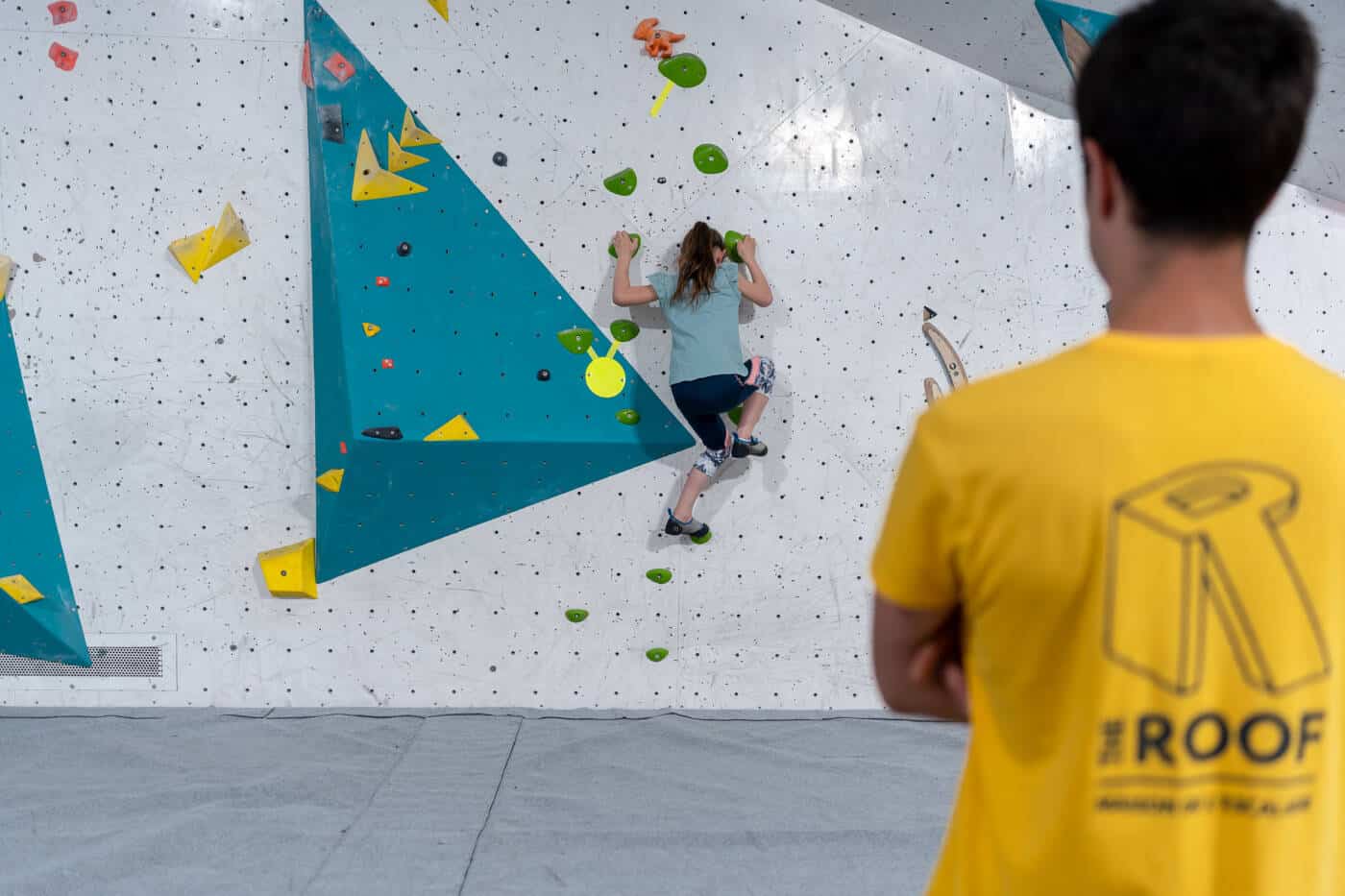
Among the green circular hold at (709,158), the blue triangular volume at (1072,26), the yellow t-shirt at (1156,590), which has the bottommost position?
the yellow t-shirt at (1156,590)

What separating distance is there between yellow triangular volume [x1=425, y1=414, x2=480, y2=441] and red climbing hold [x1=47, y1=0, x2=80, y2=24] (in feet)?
4.95

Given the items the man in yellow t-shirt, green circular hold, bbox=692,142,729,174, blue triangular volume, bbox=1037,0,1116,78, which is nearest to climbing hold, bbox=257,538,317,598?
green circular hold, bbox=692,142,729,174

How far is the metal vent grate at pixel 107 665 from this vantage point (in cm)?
303

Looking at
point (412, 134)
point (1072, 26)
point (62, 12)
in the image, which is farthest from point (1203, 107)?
point (62, 12)

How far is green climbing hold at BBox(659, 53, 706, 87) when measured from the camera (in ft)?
9.49

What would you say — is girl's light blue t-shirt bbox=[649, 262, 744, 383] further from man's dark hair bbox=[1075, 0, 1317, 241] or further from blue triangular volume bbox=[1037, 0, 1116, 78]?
man's dark hair bbox=[1075, 0, 1317, 241]

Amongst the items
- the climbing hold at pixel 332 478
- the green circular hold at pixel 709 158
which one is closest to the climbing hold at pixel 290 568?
the climbing hold at pixel 332 478

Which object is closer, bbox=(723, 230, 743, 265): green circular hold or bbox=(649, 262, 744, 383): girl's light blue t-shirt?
bbox=(649, 262, 744, 383): girl's light blue t-shirt

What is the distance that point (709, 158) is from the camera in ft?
9.53

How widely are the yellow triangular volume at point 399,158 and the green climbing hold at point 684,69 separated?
28.1 inches

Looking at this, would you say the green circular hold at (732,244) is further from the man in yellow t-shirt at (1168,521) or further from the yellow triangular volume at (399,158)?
the man in yellow t-shirt at (1168,521)

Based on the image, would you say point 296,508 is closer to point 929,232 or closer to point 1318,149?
point 929,232

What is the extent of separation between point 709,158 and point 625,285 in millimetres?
436

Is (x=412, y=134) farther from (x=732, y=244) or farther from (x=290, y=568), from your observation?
(x=290, y=568)
